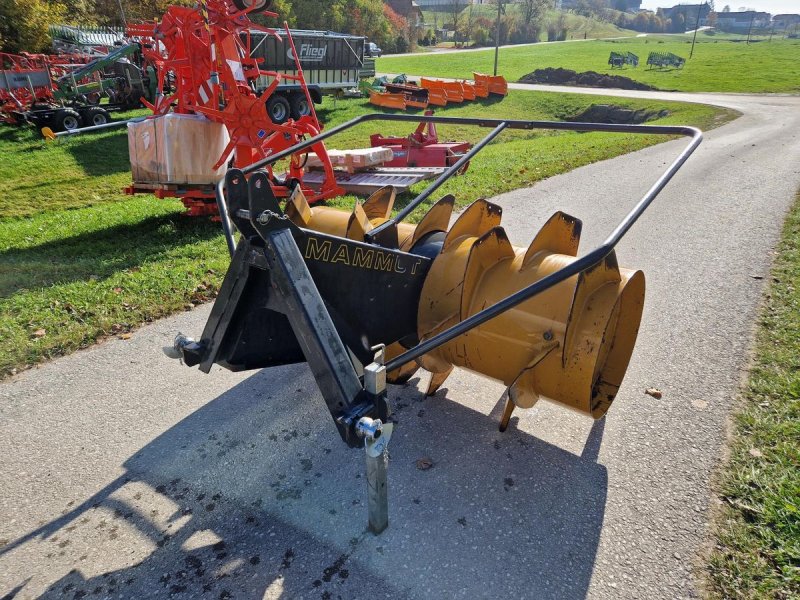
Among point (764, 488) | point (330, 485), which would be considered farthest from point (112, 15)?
point (764, 488)

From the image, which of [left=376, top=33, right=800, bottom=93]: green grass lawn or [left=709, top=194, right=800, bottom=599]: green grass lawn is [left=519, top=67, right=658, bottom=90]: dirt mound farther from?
[left=709, top=194, right=800, bottom=599]: green grass lawn

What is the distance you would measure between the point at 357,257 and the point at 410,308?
A: 1.83 ft

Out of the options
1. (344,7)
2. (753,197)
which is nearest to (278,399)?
(753,197)

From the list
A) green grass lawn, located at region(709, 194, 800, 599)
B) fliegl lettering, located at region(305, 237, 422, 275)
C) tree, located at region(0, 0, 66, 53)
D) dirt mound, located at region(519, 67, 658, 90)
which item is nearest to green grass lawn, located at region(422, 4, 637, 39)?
dirt mound, located at region(519, 67, 658, 90)

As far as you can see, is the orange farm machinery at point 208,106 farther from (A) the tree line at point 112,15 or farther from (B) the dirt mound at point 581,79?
(B) the dirt mound at point 581,79

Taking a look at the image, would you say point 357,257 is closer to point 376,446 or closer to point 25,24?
point 376,446

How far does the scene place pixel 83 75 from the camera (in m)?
14.5

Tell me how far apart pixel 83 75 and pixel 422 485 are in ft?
53.1

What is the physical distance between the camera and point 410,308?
118 inches

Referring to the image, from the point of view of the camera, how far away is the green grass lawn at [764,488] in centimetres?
229

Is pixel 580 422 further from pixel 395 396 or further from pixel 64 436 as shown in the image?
pixel 64 436

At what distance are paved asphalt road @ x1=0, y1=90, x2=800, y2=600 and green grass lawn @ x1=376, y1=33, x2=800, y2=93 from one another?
1333 inches

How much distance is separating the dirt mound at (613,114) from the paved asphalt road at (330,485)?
70.3 ft

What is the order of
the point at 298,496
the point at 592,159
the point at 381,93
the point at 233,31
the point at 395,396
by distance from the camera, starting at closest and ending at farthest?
the point at 298,496 → the point at 395,396 → the point at 233,31 → the point at 592,159 → the point at 381,93
